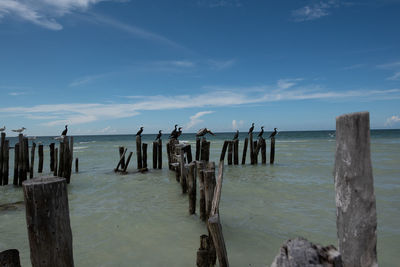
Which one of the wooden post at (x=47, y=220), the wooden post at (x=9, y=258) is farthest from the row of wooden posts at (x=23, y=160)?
the wooden post at (x=47, y=220)

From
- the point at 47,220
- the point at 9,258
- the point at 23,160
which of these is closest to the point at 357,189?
the point at 47,220

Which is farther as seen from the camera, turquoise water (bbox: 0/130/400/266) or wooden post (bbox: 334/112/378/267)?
turquoise water (bbox: 0/130/400/266)

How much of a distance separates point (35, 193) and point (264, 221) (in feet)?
15.7

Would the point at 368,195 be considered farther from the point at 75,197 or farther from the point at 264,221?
the point at 75,197

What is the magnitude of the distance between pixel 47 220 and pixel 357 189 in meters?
2.84

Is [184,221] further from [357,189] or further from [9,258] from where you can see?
[357,189]

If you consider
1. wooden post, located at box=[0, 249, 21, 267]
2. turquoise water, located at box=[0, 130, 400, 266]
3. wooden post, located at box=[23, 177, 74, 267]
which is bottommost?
turquoise water, located at box=[0, 130, 400, 266]

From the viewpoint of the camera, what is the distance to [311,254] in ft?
5.49

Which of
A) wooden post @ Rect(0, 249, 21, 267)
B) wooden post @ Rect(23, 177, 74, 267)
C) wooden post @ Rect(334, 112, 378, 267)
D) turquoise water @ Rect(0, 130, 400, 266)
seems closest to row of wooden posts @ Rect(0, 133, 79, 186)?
turquoise water @ Rect(0, 130, 400, 266)

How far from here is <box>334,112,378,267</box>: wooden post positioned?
248 centimetres

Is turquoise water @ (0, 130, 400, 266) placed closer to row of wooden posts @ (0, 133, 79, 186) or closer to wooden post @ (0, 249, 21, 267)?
row of wooden posts @ (0, 133, 79, 186)

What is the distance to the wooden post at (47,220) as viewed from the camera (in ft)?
8.34

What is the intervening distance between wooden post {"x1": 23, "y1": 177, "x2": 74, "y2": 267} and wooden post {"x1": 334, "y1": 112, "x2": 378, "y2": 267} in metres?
2.64

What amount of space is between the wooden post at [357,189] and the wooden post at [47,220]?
2636 mm
